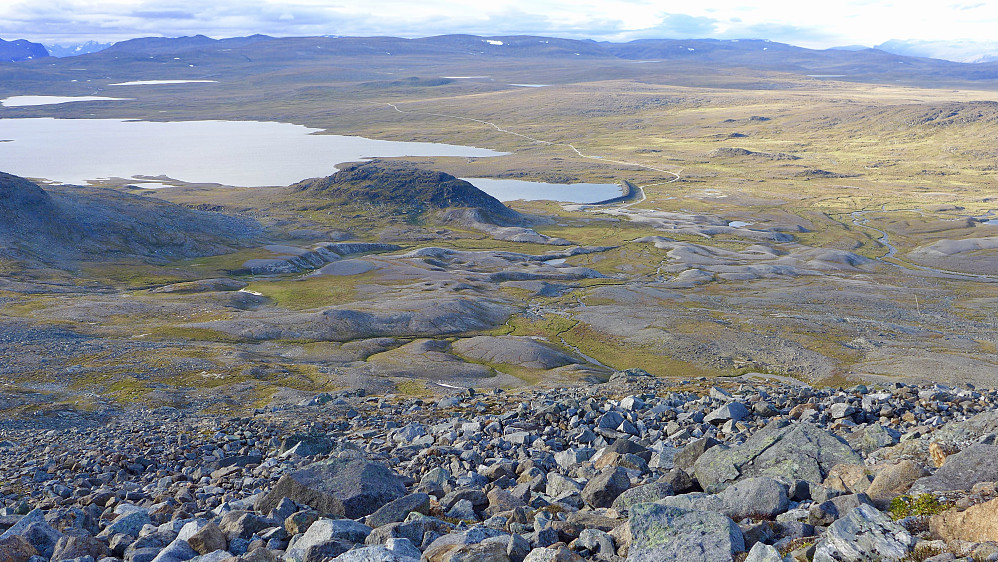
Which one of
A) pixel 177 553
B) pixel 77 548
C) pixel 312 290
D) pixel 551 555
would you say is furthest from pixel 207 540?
pixel 312 290

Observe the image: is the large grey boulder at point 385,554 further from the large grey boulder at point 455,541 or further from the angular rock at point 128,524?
the angular rock at point 128,524

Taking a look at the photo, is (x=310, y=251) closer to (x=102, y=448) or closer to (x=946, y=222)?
(x=102, y=448)

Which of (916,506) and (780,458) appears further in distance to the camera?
(780,458)

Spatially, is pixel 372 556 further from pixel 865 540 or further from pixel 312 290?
pixel 312 290

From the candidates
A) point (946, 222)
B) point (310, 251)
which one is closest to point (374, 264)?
point (310, 251)

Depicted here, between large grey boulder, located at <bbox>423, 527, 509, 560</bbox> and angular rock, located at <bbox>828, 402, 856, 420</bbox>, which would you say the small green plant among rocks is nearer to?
large grey boulder, located at <bbox>423, 527, 509, 560</bbox>


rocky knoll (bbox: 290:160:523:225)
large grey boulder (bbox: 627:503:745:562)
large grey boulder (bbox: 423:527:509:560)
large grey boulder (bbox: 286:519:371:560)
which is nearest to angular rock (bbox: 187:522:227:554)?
large grey boulder (bbox: 286:519:371:560)

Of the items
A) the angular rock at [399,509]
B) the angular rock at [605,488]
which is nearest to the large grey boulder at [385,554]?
the angular rock at [399,509]
